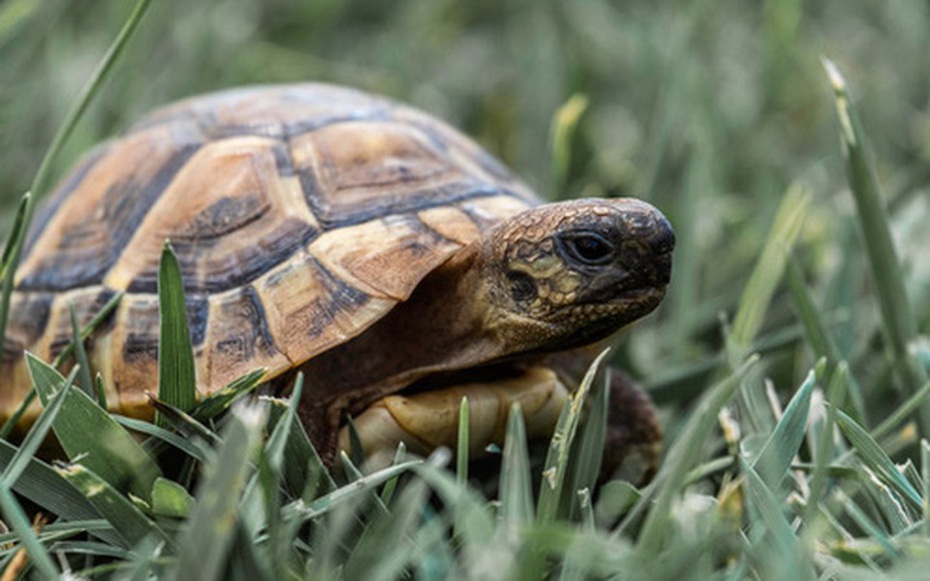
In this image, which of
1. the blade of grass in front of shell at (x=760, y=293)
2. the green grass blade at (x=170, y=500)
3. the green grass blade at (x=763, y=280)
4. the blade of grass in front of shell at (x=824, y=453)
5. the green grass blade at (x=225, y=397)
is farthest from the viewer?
the green grass blade at (x=763, y=280)

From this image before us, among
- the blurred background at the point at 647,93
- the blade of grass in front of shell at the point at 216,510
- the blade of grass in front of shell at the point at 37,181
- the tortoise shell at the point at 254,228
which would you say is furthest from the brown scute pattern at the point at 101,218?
the blade of grass in front of shell at the point at 216,510

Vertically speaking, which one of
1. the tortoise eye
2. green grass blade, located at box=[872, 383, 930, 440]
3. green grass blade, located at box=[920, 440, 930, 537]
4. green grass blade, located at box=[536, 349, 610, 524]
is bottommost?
green grass blade, located at box=[872, 383, 930, 440]

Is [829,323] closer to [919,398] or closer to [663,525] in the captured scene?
[919,398]

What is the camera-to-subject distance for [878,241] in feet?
6.40

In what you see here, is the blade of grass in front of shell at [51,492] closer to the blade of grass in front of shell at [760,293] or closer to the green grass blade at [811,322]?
the blade of grass in front of shell at [760,293]

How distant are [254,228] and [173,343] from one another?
1.48 ft

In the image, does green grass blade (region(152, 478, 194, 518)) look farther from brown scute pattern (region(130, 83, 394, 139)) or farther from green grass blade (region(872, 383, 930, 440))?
green grass blade (region(872, 383, 930, 440))

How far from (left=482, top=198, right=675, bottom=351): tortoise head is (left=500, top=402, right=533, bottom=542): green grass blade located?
1.51 feet

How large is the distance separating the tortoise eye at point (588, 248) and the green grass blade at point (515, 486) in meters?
0.46

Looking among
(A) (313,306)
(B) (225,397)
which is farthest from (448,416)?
(B) (225,397)

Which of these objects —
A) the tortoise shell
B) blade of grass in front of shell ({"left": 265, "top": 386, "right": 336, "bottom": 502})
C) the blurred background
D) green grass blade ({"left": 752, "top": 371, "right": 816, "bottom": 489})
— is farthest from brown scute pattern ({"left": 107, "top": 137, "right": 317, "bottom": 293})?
green grass blade ({"left": 752, "top": 371, "right": 816, "bottom": 489})

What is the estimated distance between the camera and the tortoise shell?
1.76m

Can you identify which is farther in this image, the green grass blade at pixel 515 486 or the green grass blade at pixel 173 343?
the green grass blade at pixel 173 343

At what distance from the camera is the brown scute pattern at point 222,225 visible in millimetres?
1851
